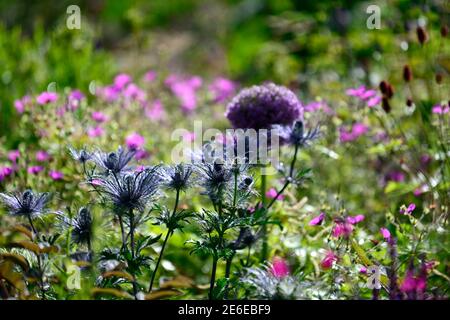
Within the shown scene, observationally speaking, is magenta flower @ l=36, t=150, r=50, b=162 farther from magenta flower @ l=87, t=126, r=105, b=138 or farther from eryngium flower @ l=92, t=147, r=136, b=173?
eryngium flower @ l=92, t=147, r=136, b=173

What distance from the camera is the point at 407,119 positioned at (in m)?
3.21

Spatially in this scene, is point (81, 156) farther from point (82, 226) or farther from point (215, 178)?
point (215, 178)

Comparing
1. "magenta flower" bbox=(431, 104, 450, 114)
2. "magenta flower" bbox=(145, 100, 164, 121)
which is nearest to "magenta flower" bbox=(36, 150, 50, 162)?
"magenta flower" bbox=(145, 100, 164, 121)

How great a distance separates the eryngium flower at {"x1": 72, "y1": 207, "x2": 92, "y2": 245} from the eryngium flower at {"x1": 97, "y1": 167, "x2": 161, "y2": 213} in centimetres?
7

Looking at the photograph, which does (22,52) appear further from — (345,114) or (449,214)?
(449,214)

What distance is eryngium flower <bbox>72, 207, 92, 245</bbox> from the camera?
1.59 m

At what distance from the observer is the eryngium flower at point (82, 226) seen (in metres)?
1.59

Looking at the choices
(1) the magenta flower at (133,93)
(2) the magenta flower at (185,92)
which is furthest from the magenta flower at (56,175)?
(2) the magenta flower at (185,92)

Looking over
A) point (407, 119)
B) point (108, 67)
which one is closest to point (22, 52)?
point (108, 67)

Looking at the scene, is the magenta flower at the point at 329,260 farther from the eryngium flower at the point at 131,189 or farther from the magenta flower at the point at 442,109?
the magenta flower at the point at 442,109

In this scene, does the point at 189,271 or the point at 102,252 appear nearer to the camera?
the point at 102,252

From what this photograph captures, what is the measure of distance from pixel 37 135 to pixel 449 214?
176cm

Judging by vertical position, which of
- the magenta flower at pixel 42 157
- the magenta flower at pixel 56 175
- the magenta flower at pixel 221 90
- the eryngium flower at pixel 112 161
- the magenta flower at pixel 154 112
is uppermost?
the magenta flower at pixel 221 90

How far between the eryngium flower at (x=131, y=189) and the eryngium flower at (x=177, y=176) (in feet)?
0.08
